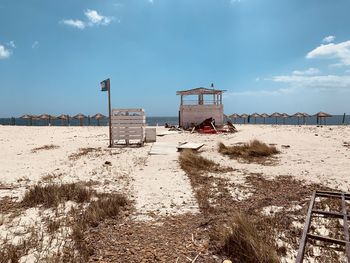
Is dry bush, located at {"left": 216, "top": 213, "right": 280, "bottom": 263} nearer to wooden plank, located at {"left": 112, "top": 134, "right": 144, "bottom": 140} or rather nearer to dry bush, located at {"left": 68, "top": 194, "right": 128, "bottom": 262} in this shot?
dry bush, located at {"left": 68, "top": 194, "right": 128, "bottom": 262}

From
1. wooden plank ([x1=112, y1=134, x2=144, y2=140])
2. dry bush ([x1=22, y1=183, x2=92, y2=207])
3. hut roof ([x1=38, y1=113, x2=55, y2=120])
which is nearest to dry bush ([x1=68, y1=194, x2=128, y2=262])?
dry bush ([x1=22, y1=183, x2=92, y2=207])

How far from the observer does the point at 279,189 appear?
548cm

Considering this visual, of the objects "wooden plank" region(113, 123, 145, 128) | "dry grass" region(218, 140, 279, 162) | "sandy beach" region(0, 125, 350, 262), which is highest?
"wooden plank" region(113, 123, 145, 128)

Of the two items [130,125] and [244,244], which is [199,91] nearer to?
[130,125]

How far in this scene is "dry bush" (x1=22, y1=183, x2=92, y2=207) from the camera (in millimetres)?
4699

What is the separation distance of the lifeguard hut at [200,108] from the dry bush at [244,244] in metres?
22.6

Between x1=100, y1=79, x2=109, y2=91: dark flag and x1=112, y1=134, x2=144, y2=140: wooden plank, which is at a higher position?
x1=100, y1=79, x2=109, y2=91: dark flag

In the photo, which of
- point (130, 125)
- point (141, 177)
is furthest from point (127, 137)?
point (141, 177)

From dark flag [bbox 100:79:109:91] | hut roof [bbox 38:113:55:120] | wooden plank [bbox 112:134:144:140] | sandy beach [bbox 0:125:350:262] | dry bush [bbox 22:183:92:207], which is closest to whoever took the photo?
sandy beach [bbox 0:125:350:262]

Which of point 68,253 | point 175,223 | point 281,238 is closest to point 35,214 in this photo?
point 68,253

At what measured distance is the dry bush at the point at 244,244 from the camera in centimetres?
263

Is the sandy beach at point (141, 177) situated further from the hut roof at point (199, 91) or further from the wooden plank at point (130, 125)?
the hut roof at point (199, 91)

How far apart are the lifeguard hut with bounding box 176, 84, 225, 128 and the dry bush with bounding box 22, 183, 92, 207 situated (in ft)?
68.7

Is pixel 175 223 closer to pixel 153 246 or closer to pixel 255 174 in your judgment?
pixel 153 246
